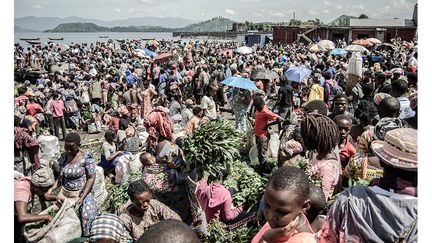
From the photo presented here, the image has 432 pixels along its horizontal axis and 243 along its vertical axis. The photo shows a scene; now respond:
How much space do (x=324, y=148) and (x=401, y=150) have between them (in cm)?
142

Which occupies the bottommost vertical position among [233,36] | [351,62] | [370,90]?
[370,90]

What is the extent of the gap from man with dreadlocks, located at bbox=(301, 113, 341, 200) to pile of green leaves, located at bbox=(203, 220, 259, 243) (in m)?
0.86

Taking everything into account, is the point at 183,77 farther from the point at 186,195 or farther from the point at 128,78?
the point at 186,195

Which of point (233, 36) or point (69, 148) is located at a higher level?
point (233, 36)

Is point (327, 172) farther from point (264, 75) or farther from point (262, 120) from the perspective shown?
point (264, 75)

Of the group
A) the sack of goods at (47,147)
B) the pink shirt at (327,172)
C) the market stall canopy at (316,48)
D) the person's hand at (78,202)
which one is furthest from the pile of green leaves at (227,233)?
the market stall canopy at (316,48)

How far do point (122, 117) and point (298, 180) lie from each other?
7583mm

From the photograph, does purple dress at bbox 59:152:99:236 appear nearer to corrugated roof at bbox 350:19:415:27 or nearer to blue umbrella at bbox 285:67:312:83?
blue umbrella at bbox 285:67:312:83

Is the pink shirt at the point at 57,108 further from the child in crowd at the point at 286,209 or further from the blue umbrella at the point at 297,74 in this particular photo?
the child in crowd at the point at 286,209

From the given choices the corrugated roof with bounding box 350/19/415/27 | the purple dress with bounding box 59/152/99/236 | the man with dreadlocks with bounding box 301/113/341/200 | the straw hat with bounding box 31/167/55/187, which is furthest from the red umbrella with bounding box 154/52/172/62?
the corrugated roof with bounding box 350/19/415/27

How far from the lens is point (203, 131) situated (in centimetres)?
445

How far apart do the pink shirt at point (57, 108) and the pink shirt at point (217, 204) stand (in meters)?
8.25

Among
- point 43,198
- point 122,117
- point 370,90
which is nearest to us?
point 43,198

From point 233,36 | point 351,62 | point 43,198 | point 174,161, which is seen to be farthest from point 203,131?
point 233,36
